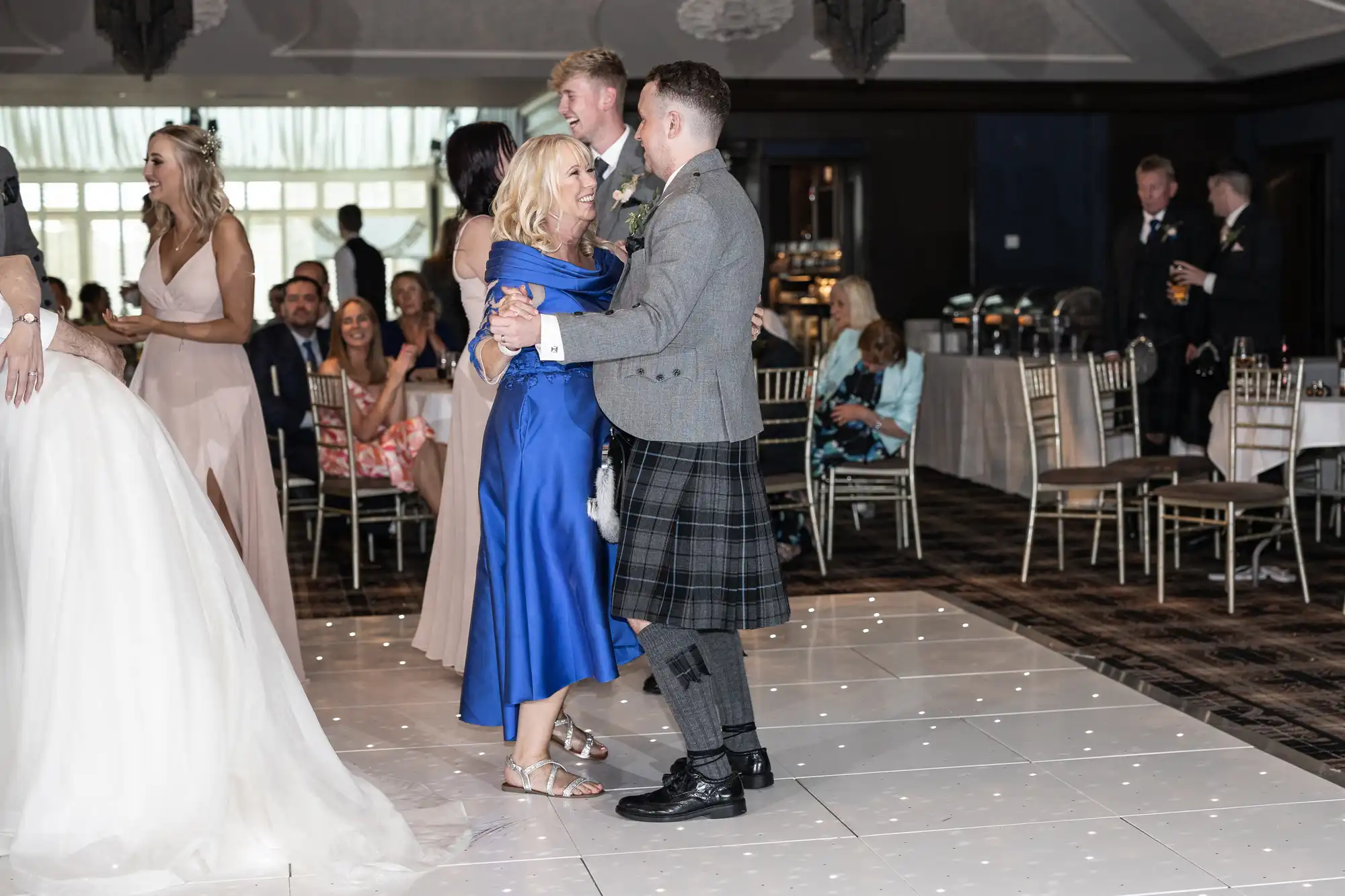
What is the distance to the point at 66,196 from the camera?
51.3ft

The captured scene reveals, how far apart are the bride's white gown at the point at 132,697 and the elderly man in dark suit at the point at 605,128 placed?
148 cm

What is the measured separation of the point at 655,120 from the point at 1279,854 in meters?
1.99

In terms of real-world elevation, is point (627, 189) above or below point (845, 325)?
above

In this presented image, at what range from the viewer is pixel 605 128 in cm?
431

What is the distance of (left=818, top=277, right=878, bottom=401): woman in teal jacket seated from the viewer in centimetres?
795

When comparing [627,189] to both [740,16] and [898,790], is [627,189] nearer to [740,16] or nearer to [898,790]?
[898,790]

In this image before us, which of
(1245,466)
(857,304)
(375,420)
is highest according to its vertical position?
(857,304)

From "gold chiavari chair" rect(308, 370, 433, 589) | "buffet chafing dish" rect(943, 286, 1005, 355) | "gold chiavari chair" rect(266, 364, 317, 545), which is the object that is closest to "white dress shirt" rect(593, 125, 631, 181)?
"gold chiavari chair" rect(308, 370, 433, 589)

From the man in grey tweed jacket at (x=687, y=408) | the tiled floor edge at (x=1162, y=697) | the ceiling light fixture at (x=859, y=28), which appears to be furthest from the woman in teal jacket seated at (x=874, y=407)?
the man in grey tweed jacket at (x=687, y=408)

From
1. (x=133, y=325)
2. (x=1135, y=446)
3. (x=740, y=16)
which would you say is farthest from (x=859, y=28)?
(x=133, y=325)

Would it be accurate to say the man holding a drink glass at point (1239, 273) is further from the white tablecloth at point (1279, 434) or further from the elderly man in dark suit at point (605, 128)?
the elderly man in dark suit at point (605, 128)

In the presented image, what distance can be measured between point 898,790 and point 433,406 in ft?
13.0

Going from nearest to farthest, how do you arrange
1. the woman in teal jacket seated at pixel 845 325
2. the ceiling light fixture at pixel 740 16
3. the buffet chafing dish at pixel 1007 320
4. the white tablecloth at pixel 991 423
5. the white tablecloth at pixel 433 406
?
the white tablecloth at pixel 433 406 → the woman in teal jacket seated at pixel 845 325 → the white tablecloth at pixel 991 423 → the buffet chafing dish at pixel 1007 320 → the ceiling light fixture at pixel 740 16

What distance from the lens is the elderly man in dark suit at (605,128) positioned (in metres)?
4.24
